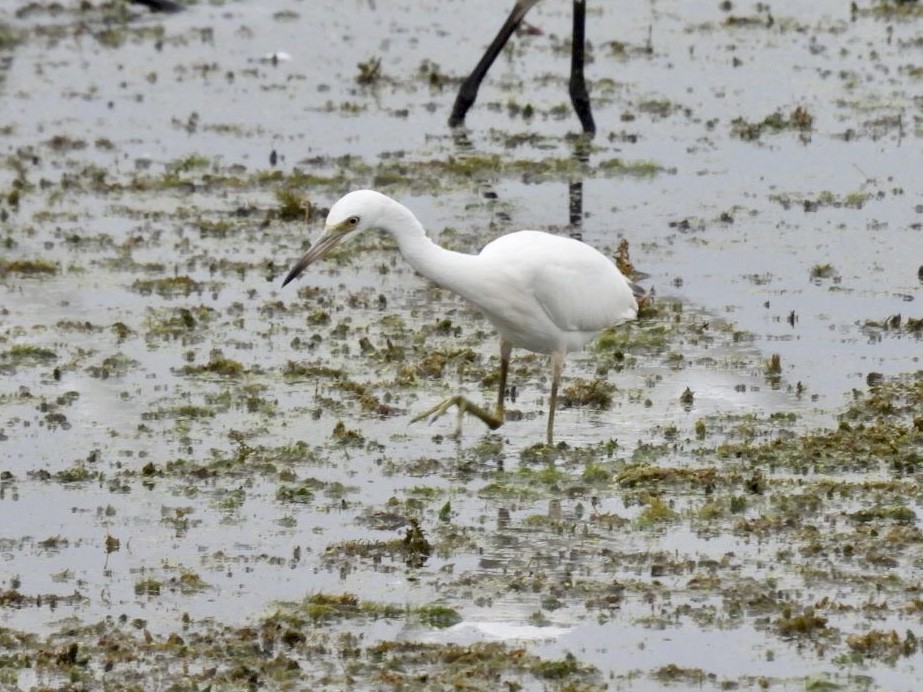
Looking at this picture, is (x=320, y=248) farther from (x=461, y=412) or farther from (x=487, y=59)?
(x=487, y=59)

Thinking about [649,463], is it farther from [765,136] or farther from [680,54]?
[680,54]

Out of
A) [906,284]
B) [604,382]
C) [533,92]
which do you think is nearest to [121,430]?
[604,382]

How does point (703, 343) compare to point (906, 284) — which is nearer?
point (703, 343)

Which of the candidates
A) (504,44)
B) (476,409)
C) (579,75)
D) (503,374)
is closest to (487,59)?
(504,44)

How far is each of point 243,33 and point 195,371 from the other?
13.3 metres

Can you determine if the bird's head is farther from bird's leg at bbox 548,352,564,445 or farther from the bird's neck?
bird's leg at bbox 548,352,564,445

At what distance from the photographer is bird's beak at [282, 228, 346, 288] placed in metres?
9.40

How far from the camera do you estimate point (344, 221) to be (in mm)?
9414

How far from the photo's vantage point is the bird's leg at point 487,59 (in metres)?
18.2

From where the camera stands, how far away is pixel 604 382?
37.2 ft

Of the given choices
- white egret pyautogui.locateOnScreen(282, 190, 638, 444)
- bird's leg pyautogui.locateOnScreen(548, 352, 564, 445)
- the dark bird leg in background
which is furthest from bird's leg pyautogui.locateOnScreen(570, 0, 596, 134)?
bird's leg pyautogui.locateOnScreen(548, 352, 564, 445)

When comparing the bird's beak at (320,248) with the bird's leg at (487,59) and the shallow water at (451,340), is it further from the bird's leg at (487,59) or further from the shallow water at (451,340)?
A: the bird's leg at (487,59)

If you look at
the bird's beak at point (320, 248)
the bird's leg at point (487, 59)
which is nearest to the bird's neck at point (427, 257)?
the bird's beak at point (320, 248)

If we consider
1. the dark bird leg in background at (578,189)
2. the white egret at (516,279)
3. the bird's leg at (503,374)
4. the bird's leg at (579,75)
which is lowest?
the bird's leg at (503,374)
